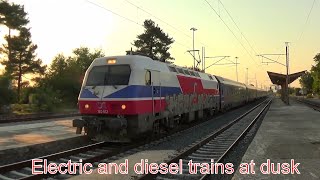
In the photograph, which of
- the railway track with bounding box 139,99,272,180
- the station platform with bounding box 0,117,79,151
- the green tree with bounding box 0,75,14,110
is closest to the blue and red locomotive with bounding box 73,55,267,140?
the station platform with bounding box 0,117,79,151

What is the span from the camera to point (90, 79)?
54.4ft

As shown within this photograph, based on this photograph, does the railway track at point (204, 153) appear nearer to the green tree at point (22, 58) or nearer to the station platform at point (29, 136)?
the station platform at point (29, 136)

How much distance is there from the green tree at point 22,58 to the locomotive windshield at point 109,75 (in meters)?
47.6

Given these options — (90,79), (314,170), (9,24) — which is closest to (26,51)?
(9,24)

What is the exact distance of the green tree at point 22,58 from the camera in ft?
202

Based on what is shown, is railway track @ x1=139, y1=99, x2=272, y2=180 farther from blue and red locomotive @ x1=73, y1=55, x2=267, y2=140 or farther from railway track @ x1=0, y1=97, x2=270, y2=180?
blue and red locomotive @ x1=73, y1=55, x2=267, y2=140

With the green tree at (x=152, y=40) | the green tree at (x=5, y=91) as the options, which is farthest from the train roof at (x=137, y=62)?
the green tree at (x=152, y=40)

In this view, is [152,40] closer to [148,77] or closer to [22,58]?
[22,58]

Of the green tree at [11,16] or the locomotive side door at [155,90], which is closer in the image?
the locomotive side door at [155,90]

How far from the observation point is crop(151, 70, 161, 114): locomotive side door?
16955 mm

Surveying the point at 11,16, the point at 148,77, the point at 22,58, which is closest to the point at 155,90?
the point at 148,77

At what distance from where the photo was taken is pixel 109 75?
16.2 meters

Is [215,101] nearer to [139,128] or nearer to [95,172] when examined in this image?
[139,128]

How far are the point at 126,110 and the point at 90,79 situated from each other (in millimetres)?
2268
